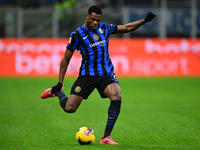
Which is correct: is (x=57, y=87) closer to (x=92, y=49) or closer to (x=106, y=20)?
(x=92, y=49)

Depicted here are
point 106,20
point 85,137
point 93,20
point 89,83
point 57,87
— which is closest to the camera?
point 85,137

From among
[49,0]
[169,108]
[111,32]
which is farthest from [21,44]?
[111,32]

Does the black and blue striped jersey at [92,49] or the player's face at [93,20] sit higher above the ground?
the player's face at [93,20]

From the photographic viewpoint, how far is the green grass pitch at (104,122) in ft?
18.4

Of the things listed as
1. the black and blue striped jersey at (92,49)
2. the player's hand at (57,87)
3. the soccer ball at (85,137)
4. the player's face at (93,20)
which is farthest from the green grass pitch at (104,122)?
the player's face at (93,20)

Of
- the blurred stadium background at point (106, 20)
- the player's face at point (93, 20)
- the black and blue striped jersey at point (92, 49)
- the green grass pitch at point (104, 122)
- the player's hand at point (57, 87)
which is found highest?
the blurred stadium background at point (106, 20)

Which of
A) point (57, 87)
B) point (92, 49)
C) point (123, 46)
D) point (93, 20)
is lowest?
point (57, 87)

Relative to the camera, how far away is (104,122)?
312 inches

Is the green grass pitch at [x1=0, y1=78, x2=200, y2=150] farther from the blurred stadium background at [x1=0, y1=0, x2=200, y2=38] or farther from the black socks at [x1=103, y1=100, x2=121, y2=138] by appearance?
the blurred stadium background at [x1=0, y1=0, x2=200, y2=38]

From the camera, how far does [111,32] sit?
6203mm

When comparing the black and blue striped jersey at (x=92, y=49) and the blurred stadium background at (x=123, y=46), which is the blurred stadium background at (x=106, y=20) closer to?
the blurred stadium background at (x=123, y=46)

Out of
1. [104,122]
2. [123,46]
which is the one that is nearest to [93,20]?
[104,122]

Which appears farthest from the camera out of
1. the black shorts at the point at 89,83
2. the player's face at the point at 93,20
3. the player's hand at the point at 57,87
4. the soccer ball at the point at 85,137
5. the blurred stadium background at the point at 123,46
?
the blurred stadium background at the point at 123,46

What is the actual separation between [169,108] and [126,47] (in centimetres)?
1131
